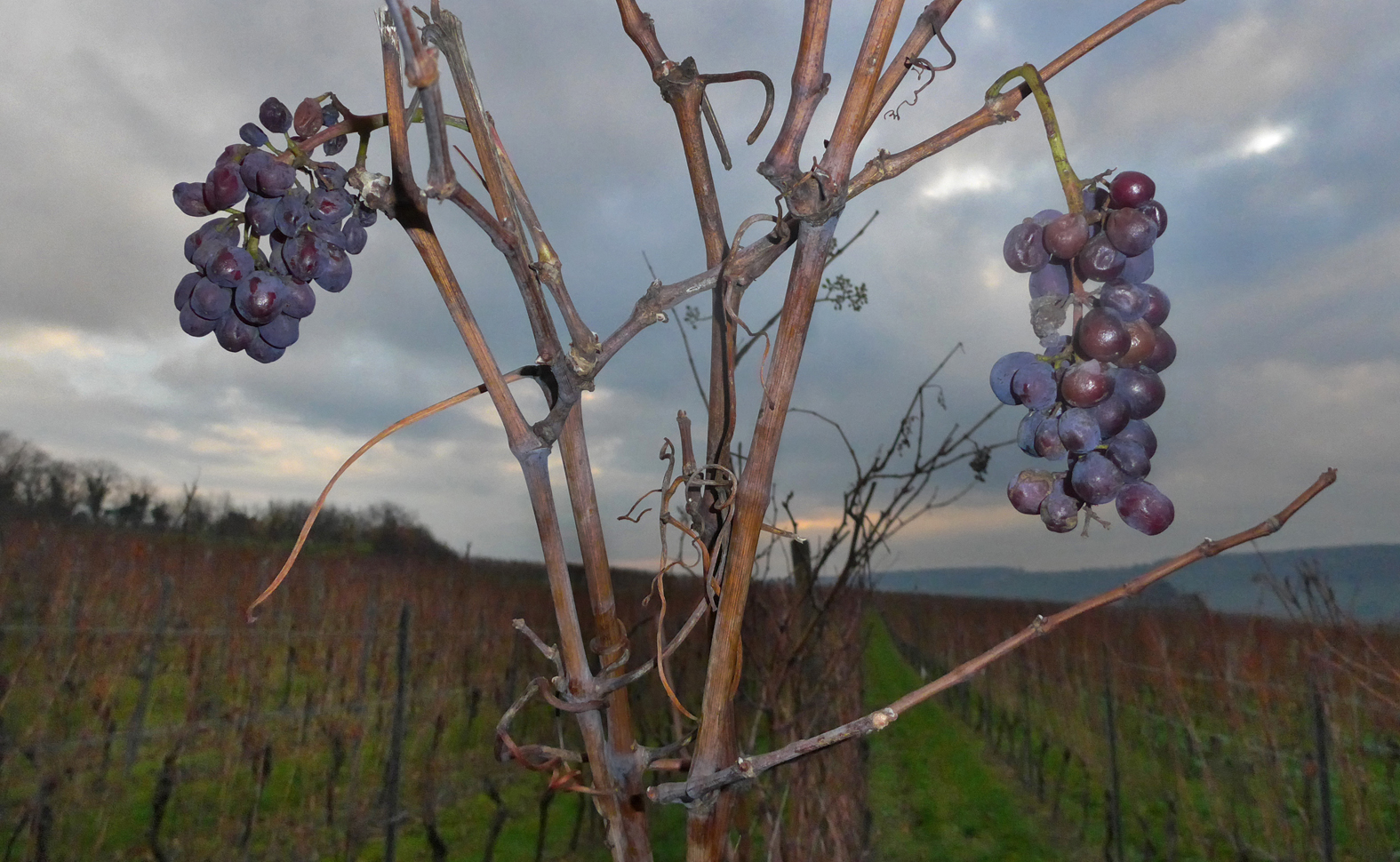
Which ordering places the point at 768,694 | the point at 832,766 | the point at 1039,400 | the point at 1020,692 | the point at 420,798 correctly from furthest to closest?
the point at 1020,692 < the point at 420,798 < the point at 832,766 < the point at 768,694 < the point at 1039,400

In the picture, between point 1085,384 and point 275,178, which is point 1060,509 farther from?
point 275,178

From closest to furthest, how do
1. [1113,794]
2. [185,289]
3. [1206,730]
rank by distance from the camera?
[185,289] → [1113,794] → [1206,730]

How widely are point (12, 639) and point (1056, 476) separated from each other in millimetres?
5649

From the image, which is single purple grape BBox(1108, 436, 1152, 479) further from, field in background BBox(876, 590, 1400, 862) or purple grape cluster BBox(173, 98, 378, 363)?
field in background BBox(876, 590, 1400, 862)

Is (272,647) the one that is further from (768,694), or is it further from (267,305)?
(267,305)

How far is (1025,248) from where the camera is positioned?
1.88 feet

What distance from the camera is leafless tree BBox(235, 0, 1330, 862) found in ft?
1.43

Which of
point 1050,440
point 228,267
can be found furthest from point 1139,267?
point 228,267

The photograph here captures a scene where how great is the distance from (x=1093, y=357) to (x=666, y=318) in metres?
0.30

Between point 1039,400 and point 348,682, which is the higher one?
point 1039,400

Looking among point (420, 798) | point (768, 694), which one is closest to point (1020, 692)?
point (420, 798)

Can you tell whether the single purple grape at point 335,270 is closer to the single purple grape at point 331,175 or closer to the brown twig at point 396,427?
the single purple grape at point 331,175

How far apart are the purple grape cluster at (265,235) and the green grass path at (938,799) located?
12.2 feet

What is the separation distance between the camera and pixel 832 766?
2930 millimetres
